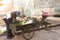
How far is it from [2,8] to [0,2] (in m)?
0.20

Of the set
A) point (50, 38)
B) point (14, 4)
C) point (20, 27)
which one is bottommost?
point (50, 38)

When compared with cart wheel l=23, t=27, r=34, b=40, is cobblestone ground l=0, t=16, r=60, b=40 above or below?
below

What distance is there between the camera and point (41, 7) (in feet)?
8.39

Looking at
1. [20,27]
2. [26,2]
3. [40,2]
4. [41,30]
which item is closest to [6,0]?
[26,2]

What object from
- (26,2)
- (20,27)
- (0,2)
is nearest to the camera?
(20,27)

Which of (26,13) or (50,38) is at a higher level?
(26,13)

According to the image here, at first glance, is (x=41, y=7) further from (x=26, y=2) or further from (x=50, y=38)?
(x=50, y=38)

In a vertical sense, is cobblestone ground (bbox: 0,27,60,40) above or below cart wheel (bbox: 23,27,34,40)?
below

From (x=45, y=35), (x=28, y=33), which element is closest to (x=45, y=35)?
(x=45, y=35)

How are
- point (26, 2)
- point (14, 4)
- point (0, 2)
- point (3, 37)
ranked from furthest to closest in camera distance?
point (0, 2) → point (14, 4) → point (26, 2) → point (3, 37)

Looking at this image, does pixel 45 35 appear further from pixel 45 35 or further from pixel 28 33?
pixel 28 33

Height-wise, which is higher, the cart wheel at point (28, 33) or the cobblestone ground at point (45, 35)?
the cart wheel at point (28, 33)

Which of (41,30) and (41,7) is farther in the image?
(41,7)

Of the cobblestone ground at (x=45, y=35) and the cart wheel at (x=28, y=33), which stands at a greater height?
the cart wheel at (x=28, y=33)
